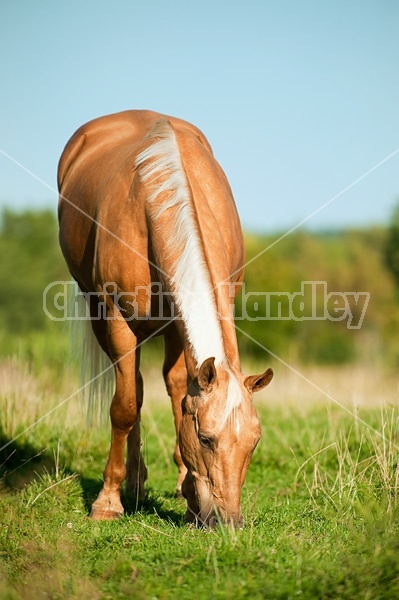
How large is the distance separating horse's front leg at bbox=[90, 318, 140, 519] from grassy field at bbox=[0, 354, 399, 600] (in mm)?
177

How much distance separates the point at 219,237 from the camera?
4.30 meters

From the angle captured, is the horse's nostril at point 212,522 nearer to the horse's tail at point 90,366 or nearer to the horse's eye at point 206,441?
the horse's eye at point 206,441

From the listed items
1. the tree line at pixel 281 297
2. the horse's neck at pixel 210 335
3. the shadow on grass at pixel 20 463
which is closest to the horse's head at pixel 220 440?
the horse's neck at pixel 210 335

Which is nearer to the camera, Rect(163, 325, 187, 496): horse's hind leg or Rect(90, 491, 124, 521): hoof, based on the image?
Rect(90, 491, 124, 521): hoof

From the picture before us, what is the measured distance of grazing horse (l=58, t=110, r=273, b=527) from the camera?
3613mm

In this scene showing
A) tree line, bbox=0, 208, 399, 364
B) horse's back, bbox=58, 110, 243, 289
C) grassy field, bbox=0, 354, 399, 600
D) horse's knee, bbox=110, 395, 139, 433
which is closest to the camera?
grassy field, bbox=0, 354, 399, 600

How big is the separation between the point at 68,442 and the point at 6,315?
32.9 metres

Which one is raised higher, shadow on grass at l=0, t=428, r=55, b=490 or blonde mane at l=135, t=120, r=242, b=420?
blonde mane at l=135, t=120, r=242, b=420

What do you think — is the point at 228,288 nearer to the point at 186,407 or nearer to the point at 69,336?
the point at 186,407

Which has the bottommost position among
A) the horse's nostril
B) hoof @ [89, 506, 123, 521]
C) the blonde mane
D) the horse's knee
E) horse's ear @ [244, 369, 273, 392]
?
hoof @ [89, 506, 123, 521]

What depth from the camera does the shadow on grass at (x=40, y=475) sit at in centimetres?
487

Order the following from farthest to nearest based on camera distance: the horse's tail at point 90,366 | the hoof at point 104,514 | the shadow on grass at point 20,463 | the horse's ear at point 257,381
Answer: the horse's tail at point 90,366 < the shadow on grass at point 20,463 < the hoof at point 104,514 < the horse's ear at point 257,381

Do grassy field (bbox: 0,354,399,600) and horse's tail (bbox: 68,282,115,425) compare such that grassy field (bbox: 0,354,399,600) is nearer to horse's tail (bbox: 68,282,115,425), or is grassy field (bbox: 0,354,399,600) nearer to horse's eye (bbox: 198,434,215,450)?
horse's eye (bbox: 198,434,215,450)

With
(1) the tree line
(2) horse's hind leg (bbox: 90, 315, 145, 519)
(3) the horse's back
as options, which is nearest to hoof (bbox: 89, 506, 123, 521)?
(2) horse's hind leg (bbox: 90, 315, 145, 519)
